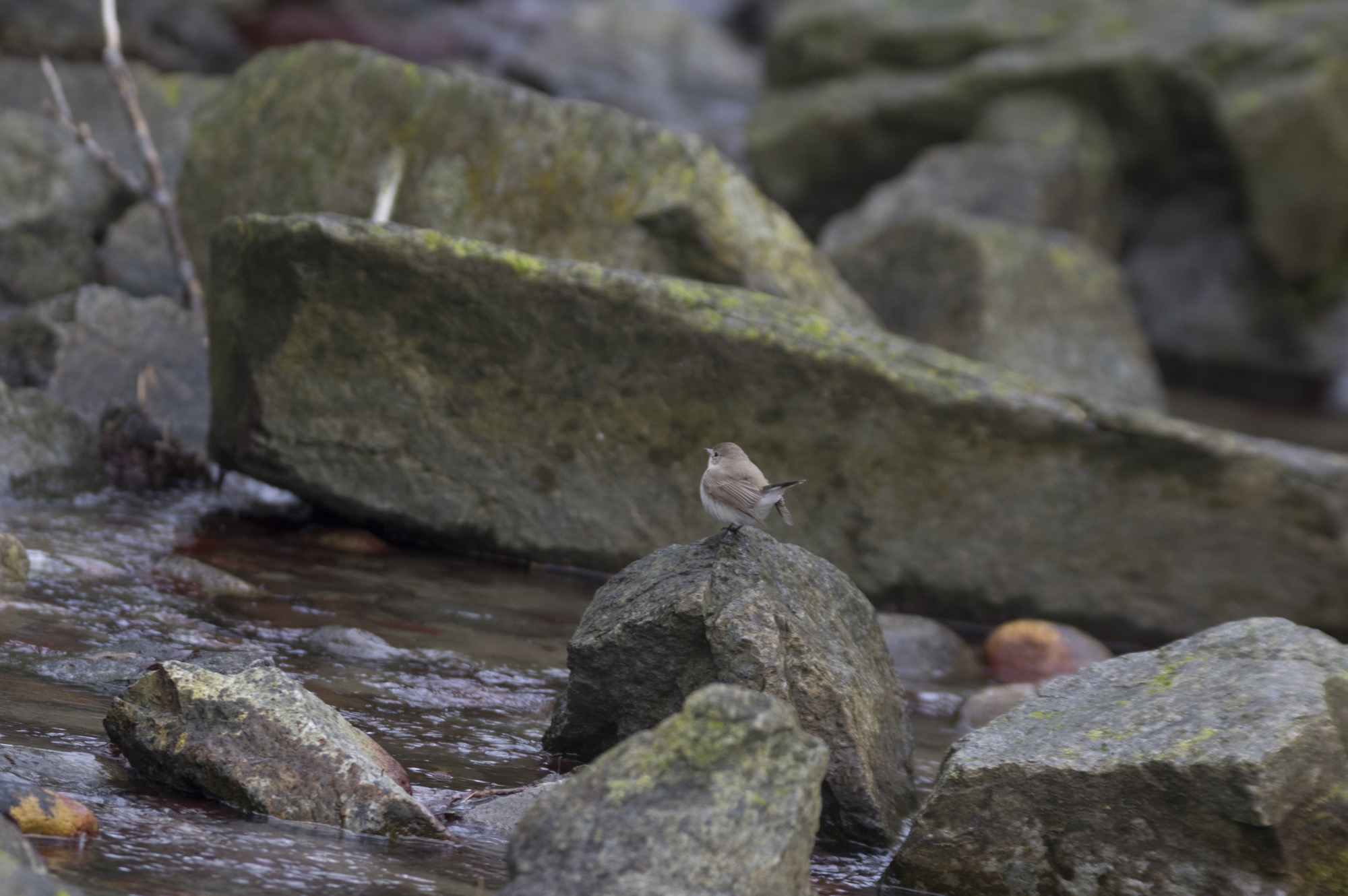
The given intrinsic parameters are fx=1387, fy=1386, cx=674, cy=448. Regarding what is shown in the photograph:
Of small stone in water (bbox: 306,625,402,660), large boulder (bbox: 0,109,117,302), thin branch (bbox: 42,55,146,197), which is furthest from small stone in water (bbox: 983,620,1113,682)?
large boulder (bbox: 0,109,117,302)

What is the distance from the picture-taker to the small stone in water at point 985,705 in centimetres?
616

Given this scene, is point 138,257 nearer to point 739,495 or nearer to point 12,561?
point 12,561

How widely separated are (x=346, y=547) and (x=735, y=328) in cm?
233

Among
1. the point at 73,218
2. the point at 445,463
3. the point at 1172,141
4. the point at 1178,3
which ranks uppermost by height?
the point at 1178,3

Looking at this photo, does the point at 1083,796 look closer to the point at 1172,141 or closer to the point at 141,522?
the point at 141,522

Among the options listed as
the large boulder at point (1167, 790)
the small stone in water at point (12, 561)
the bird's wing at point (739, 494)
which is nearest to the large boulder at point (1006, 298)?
the bird's wing at point (739, 494)

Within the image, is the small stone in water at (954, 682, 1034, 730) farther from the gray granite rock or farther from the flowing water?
the gray granite rock

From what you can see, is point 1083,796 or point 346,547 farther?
point 346,547

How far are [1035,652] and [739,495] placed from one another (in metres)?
3.15

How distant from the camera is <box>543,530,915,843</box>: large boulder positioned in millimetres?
4383

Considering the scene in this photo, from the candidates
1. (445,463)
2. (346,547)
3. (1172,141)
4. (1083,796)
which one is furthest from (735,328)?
(1172,141)

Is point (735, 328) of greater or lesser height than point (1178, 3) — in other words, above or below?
below

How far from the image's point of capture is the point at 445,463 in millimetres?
7129

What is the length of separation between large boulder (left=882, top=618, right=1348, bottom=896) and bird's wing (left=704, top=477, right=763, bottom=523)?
1.00 meters
